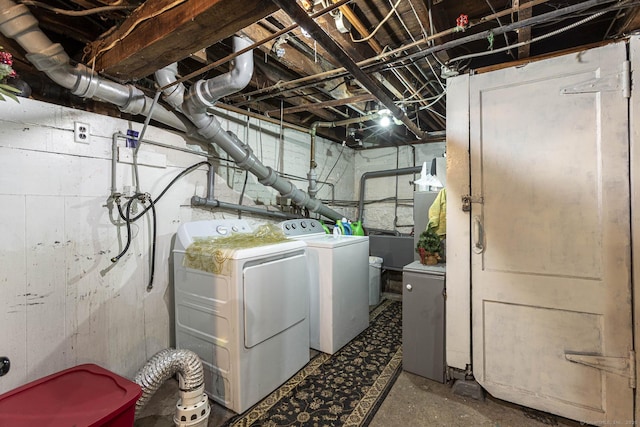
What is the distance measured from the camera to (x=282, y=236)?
7.95ft

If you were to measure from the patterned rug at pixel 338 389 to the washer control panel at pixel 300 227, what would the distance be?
1174mm

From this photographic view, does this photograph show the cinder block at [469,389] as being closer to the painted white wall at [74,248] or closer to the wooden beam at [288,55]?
the painted white wall at [74,248]

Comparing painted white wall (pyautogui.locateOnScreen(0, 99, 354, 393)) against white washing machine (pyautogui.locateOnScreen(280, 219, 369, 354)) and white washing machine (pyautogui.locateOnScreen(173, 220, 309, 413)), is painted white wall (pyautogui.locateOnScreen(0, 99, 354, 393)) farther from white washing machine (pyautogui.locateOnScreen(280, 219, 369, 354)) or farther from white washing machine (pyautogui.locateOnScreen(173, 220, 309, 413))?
white washing machine (pyautogui.locateOnScreen(280, 219, 369, 354))

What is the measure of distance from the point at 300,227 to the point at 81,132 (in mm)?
1933

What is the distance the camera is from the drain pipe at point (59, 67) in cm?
127

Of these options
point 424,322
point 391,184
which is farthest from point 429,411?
point 391,184

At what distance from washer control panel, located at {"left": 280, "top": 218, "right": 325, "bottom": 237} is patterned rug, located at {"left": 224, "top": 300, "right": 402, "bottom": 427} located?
1174 millimetres

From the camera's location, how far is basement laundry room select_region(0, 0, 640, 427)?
1508 mm

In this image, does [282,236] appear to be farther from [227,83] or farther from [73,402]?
[73,402]

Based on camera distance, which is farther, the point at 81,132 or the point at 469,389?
the point at 469,389

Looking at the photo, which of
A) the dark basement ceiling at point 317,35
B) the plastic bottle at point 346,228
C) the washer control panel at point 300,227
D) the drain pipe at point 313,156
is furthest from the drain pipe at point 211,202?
the plastic bottle at point 346,228

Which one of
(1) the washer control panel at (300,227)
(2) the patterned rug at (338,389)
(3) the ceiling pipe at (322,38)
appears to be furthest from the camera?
(1) the washer control panel at (300,227)

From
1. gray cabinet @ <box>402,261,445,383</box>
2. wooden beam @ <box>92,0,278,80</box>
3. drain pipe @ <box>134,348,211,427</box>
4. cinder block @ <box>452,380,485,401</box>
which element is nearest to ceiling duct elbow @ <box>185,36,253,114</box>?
wooden beam @ <box>92,0,278,80</box>

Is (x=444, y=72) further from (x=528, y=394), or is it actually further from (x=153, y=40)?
(x=528, y=394)
